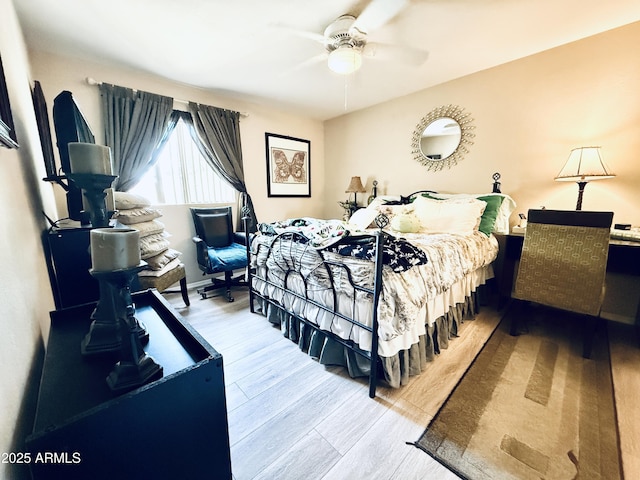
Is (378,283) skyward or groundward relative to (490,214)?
groundward

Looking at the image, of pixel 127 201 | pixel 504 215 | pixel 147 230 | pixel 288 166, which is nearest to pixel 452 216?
pixel 504 215

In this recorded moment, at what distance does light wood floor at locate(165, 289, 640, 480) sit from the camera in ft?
3.79

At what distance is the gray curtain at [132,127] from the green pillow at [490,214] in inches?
142

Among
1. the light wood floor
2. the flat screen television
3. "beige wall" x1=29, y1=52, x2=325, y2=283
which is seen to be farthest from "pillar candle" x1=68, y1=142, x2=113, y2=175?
"beige wall" x1=29, y1=52, x2=325, y2=283

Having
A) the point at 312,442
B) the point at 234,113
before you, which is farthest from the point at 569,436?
the point at 234,113

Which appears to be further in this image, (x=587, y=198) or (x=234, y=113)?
(x=234, y=113)

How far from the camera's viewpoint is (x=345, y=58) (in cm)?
206

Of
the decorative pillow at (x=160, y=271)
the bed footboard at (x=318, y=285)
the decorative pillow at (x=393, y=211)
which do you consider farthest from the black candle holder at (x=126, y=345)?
the decorative pillow at (x=393, y=211)

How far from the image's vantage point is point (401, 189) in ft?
12.1

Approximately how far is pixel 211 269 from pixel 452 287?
239 centimetres

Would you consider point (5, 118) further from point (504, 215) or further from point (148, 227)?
point (504, 215)

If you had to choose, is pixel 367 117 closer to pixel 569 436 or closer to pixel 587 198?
pixel 587 198

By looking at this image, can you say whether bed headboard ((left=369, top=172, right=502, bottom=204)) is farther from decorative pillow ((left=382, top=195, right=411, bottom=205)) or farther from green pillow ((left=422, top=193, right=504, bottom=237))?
green pillow ((left=422, top=193, right=504, bottom=237))

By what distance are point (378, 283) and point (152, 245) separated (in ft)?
7.04
